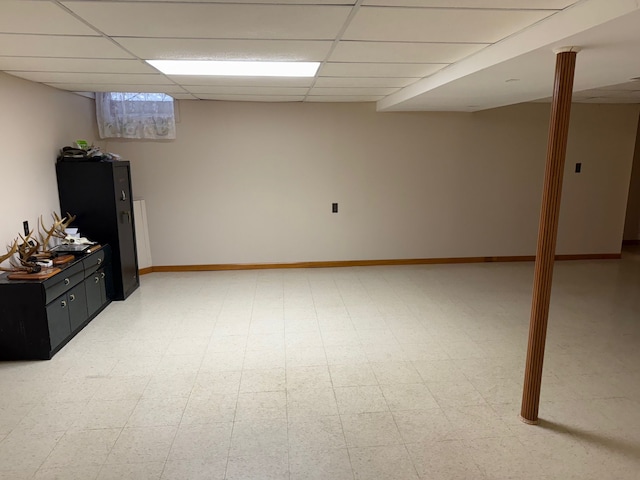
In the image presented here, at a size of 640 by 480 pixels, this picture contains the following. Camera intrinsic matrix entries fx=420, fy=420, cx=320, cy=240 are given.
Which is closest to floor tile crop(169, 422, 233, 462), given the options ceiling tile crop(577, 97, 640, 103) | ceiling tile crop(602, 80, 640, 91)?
ceiling tile crop(602, 80, 640, 91)

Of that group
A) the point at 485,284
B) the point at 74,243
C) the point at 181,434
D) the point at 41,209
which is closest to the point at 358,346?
the point at 181,434

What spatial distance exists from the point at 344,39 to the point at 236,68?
4.03 feet

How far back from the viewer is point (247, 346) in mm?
3408

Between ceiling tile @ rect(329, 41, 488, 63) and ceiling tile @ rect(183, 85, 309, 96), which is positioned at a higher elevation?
ceiling tile @ rect(183, 85, 309, 96)

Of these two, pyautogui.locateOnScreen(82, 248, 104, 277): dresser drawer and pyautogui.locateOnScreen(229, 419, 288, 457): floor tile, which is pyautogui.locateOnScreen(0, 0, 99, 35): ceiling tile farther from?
pyautogui.locateOnScreen(229, 419, 288, 457): floor tile

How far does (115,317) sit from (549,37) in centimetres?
403

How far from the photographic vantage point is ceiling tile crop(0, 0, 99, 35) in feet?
5.97

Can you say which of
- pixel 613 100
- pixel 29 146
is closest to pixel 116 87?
pixel 29 146

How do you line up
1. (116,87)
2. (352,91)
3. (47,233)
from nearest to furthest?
(47,233), (116,87), (352,91)

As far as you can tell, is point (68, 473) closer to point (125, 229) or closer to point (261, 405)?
point (261, 405)

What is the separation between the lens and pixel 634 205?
23.0 feet

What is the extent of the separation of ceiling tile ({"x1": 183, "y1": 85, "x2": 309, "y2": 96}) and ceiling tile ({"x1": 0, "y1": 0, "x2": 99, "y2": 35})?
6.12 ft

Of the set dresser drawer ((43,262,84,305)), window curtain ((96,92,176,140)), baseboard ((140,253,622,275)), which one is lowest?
baseboard ((140,253,622,275))

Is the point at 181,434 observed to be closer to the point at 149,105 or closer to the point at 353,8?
the point at 353,8
